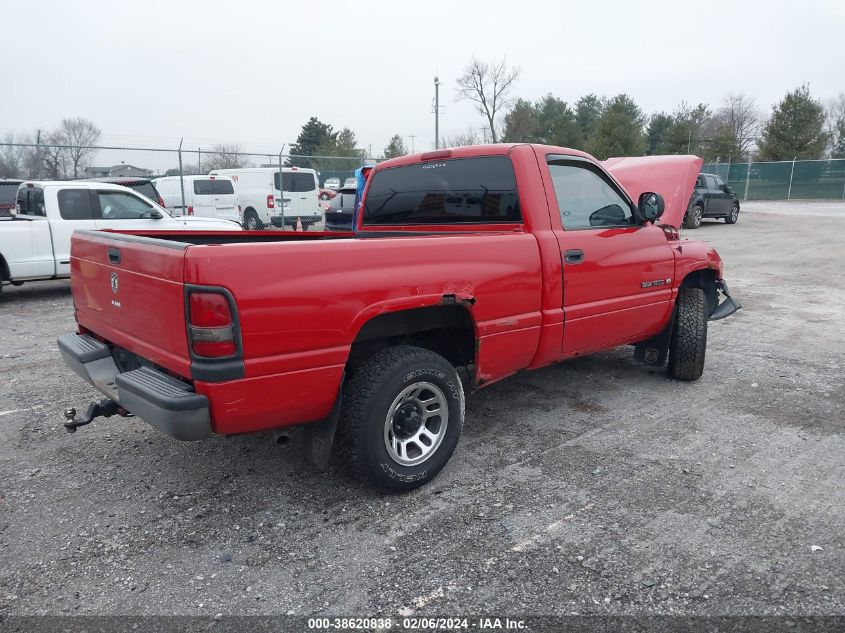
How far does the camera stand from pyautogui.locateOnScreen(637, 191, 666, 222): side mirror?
180 inches

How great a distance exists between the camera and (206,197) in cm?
1838

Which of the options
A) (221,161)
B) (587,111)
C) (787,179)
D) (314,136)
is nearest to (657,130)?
(587,111)

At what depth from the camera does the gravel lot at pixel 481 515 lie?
2568 millimetres

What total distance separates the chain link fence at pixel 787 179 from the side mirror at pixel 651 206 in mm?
34097

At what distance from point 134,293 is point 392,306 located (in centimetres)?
127

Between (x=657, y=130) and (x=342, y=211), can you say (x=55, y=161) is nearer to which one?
(x=342, y=211)

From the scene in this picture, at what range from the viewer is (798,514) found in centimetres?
315

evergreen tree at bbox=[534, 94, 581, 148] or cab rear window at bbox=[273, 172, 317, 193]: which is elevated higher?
evergreen tree at bbox=[534, 94, 581, 148]

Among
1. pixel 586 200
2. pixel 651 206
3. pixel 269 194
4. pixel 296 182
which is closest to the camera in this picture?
pixel 586 200

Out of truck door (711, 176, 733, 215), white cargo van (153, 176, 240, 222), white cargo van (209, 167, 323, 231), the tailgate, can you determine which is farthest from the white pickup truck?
truck door (711, 176, 733, 215)

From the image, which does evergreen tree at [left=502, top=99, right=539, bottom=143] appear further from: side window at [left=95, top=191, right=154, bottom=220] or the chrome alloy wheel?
the chrome alloy wheel

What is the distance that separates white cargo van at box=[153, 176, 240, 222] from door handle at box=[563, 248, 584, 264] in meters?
15.4

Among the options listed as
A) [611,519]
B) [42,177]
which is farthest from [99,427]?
[42,177]

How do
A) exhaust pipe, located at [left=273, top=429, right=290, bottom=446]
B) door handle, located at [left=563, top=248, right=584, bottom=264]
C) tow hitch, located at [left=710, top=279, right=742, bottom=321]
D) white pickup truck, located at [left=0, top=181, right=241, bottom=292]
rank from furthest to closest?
white pickup truck, located at [left=0, top=181, right=241, bottom=292] → tow hitch, located at [left=710, top=279, right=742, bottom=321] → door handle, located at [left=563, top=248, right=584, bottom=264] → exhaust pipe, located at [left=273, top=429, right=290, bottom=446]
